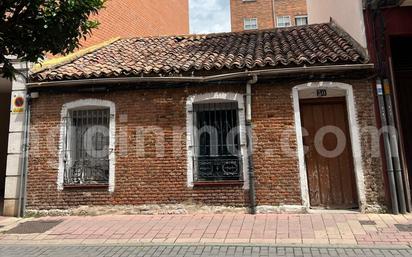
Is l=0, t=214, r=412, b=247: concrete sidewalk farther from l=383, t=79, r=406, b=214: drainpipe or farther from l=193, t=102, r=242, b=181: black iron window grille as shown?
l=193, t=102, r=242, b=181: black iron window grille

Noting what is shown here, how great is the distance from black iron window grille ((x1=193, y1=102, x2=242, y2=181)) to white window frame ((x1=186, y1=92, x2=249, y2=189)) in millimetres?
113

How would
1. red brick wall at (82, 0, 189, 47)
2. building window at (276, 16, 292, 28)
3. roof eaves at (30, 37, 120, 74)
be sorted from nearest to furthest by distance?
roof eaves at (30, 37, 120, 74) < red brick wall at (82, 0, 189, 47) < building window at (276, 16, 292, 28)

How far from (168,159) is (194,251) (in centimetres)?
326

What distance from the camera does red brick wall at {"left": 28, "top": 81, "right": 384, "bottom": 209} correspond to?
8.34 meters

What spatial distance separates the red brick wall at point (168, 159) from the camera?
834cm

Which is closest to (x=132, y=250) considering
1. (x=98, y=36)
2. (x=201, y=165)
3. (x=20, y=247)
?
(x=20, y=247)

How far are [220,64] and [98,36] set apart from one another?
6.51 m

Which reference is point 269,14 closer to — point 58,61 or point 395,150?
point 58,61

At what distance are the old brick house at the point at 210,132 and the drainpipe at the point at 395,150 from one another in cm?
31

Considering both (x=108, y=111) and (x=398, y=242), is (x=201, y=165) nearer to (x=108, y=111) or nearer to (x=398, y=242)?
(x=108, y=111)

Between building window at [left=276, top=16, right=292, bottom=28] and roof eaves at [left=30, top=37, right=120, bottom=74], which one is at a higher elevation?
building window at [left=276, top=16, right=292, bottom=28]

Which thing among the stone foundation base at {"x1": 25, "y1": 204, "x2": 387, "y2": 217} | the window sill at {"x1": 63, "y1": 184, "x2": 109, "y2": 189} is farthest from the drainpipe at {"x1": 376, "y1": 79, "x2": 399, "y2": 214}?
the window sill at {"x1": 63, "y1": 184, "x2": 109, "y2": 189}

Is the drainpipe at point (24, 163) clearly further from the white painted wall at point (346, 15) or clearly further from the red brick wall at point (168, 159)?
the white painted wall at point (346, 15)

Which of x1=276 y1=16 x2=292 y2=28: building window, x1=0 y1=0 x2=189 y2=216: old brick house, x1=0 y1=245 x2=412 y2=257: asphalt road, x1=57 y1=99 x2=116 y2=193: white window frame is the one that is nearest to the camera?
x1=0 y1=245 x2=412 y2=257: asphalt road
